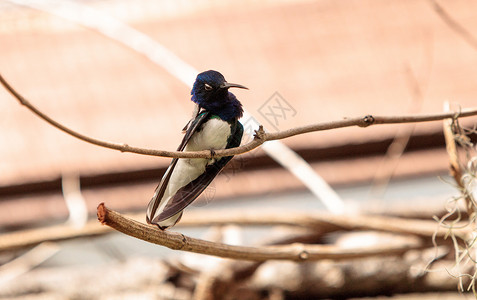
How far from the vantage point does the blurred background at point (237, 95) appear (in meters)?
2.31

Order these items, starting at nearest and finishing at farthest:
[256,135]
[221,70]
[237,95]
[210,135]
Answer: [256,135] → [210,135] → [237,95] → [221,70]

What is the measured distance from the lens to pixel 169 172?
0.89m

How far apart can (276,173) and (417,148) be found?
55 centimetres

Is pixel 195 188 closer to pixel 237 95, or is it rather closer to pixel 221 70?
pixel 237 95

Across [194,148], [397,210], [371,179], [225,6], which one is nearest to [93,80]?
[225,6]

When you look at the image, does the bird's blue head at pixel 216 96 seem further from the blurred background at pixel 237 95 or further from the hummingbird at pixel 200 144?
the blurred background at pixel 237 95

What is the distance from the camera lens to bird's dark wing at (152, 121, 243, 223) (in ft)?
2.85

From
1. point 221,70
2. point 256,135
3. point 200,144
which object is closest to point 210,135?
point 200,144

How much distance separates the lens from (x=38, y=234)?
184 cm

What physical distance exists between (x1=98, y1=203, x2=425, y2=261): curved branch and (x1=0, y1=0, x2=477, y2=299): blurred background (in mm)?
648

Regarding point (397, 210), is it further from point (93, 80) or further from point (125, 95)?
point (93, 80)

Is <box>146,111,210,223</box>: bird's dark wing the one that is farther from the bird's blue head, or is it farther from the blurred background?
the blurred background

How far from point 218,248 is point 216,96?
269 millimetres

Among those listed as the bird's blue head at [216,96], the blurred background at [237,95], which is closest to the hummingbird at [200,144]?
the bird's blue head at [216,96]
